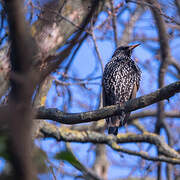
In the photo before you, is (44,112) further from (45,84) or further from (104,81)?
(104,81)

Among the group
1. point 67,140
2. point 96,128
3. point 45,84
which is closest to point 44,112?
point 45,84

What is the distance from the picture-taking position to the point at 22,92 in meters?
0.89

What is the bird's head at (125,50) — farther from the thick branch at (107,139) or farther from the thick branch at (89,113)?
the thick branch at (89,113)

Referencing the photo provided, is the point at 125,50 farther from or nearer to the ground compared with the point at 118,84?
farther from the ground

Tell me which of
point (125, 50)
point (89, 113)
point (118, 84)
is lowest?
point (89, 113)

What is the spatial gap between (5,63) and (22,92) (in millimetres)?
2558

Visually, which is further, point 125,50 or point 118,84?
point 125,50

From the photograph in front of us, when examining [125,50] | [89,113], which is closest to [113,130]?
[125,50]

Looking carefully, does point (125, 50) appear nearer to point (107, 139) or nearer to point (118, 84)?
point (118, 84)

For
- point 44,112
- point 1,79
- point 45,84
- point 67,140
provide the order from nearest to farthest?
point 44,112 < point 1,79 < point 45,84 < point 67,140

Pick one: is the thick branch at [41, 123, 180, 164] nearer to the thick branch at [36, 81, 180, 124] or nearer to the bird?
the bird

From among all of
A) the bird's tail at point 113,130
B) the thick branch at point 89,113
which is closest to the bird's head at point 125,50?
the bird's tail at point 113,130

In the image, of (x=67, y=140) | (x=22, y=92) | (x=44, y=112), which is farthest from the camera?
(x=67, y=140)

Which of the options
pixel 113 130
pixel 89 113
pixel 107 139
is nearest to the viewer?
pixel 89 113
